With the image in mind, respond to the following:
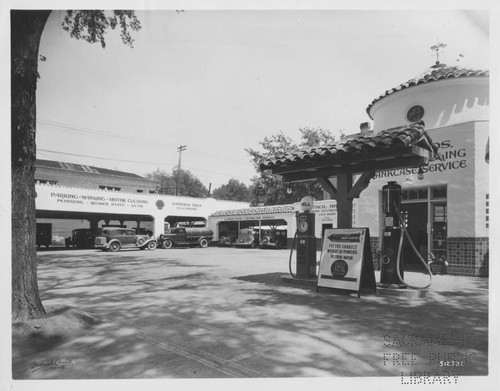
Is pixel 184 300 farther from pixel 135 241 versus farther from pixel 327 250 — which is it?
pixel 135 241

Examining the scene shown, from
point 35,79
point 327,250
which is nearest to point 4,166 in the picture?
point 35,79

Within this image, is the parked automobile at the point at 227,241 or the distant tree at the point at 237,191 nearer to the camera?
the parked automobile at the point at 227,241

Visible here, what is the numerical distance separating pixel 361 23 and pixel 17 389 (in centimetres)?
523

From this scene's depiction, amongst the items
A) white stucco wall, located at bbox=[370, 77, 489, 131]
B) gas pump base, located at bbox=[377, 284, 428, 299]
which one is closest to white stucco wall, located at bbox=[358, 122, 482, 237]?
white stucco wall, located at bbox=[370, 77, 489, 131]

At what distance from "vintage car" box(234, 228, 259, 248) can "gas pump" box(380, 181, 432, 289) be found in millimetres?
19104

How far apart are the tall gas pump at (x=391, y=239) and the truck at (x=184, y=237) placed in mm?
19168

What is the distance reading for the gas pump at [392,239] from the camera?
21.7 feet

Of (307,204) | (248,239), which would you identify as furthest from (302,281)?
(248,239)

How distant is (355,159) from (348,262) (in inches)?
72.1

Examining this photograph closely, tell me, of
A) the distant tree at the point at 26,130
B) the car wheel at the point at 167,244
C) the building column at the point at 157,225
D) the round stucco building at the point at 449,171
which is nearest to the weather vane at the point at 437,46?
the round stucco building at the point at 449,171

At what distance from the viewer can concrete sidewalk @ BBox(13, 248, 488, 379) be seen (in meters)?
3.32

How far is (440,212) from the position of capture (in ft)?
30.8

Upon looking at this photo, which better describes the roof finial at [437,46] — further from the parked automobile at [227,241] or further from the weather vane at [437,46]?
the parked automobile at [227,241]

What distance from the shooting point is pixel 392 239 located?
675 cm
